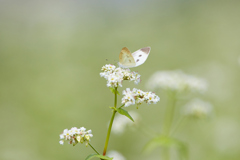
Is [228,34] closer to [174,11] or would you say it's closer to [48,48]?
[174,11]

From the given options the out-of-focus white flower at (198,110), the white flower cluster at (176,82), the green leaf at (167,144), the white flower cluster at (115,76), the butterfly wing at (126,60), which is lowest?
the white flower cluster at (115,76)

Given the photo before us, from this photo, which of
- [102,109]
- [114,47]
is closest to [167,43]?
[114,47]

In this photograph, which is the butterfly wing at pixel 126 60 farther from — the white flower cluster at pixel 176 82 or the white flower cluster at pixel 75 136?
the white flower cluster at pixel 176 82

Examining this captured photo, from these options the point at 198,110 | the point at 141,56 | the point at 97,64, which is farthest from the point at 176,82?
the point at 97,64

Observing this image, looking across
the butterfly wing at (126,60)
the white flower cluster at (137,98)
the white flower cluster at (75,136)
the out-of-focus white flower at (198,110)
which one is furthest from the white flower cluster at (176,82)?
the white flower cluster at (75,136)

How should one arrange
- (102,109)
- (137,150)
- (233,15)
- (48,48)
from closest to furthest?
1. (137,150)
2. (102,109)
3. (48,48)
4. (233,15)

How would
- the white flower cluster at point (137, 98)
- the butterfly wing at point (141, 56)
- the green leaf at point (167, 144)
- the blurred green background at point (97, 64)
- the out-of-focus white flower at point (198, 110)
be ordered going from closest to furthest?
1. the white flower cluster at point (137, 98)
2. the butterfly wing at point (141, 56)
3. the green leaf at point (167, 144)
4. the out-of-focus white flower at point (198, 110)
5. the blurred green background at point (97, 64)

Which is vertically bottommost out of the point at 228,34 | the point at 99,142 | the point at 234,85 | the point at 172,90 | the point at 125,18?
the point at 172,90
